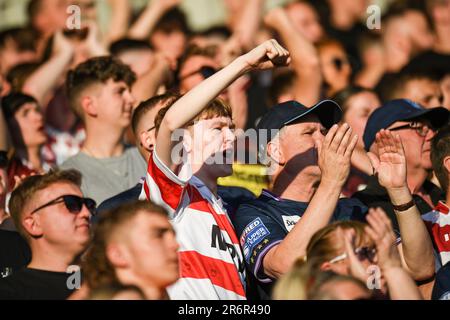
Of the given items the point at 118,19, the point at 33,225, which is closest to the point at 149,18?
the point at 118,19

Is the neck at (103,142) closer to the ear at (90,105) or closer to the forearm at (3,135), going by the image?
the ear at (90,105)

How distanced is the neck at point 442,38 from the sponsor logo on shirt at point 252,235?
583cm

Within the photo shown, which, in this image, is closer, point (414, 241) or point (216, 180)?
point (414, 241)

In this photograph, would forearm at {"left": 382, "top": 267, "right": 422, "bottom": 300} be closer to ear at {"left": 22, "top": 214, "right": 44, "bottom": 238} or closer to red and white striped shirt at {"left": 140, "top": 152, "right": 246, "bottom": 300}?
red and white striped shirt at {"left": 140, "top": 152, "right": 246, "bottom": 300}

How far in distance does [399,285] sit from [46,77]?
4.72 meters

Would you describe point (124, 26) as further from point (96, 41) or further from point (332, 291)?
point (332, 291)

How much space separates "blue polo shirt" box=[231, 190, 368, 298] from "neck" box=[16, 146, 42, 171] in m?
2.44

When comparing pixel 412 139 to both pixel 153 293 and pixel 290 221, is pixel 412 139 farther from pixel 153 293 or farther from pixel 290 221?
pixel 153 293

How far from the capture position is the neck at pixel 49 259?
18.1 ft

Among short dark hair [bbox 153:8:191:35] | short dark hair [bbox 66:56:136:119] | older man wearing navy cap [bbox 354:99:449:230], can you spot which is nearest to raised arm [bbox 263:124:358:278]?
older man wearing navy cap [bbox 354:99:449:230]

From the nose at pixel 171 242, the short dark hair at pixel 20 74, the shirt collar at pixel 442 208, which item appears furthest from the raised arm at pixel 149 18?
the nose at pixel 171 242

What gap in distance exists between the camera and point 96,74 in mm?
7367

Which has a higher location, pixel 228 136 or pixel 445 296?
pixel 228 136

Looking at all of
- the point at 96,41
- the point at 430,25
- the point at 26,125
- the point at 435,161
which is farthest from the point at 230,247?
the point at 430,25
